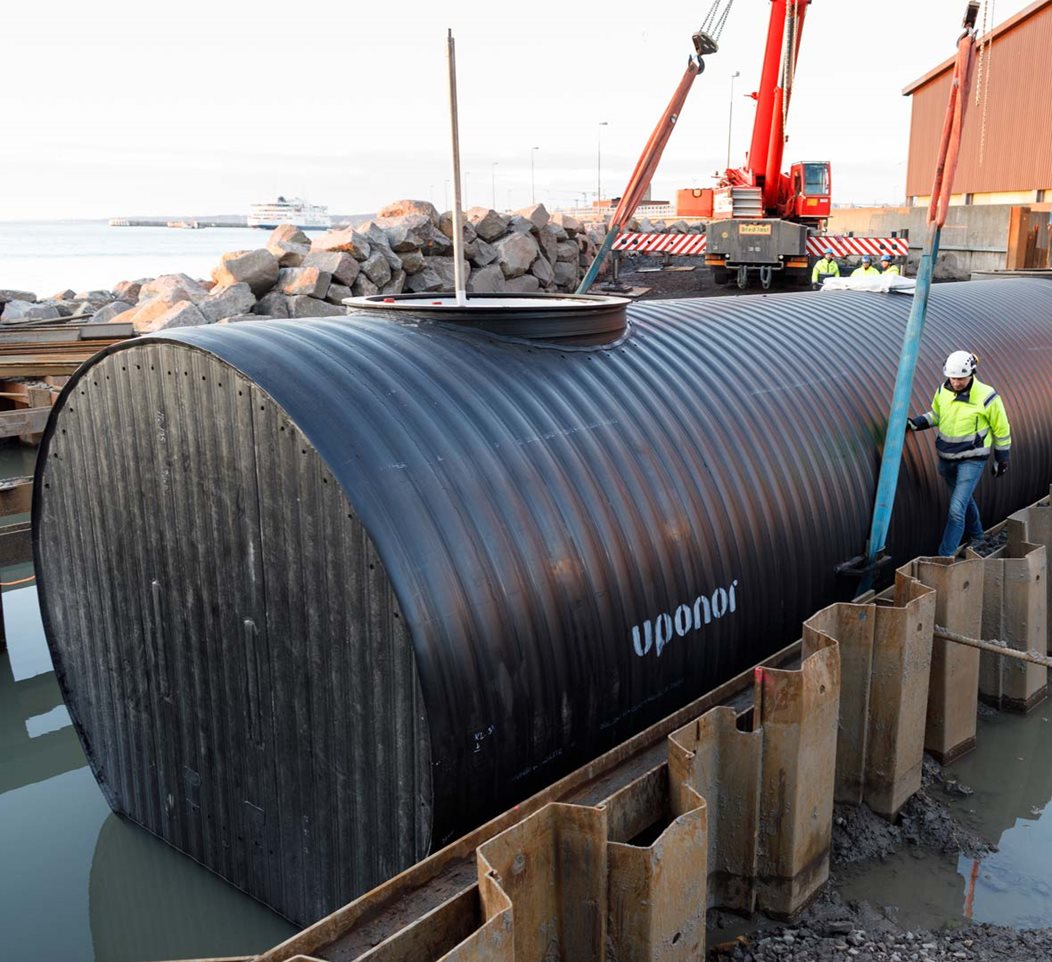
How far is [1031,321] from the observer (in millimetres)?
13430

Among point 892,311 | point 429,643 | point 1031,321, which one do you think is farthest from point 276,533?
point 1031,321

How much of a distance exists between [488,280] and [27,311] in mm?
11908

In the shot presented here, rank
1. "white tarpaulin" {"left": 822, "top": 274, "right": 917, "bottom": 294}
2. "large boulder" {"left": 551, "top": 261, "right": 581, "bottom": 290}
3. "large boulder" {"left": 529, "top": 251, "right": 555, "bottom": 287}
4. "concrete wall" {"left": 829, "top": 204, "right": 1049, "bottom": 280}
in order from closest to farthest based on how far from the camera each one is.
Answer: "white tarpaulin" {"left": 822, "top": 274, "right": 917, "bottom": 294} → "large boulder" {"left": 529, "top": 251, "right": 555, "bottom": 287} → "large boulder" {"left": 551, "top": 261, "right": 581, "bottom": 290} → "concrete wall" {"left": 829, "top": 204, "right": 1049, "bottom": 280}

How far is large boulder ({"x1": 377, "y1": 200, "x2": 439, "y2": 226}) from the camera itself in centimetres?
2678

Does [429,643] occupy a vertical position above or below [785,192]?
below

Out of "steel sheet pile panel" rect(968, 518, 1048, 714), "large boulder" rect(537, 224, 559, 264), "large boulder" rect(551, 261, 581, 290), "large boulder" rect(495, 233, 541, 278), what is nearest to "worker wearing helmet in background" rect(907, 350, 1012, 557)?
"steel sheet pile panel" rect(968, 518, 1048, 714)

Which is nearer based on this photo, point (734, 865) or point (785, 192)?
point (734, 865)

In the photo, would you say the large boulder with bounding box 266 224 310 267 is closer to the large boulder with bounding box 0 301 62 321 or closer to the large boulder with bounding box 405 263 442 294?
the large boulder with bounding box 405 263 442 294

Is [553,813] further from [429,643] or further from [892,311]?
[892,311]

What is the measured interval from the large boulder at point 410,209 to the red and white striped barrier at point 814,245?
5.02 meters

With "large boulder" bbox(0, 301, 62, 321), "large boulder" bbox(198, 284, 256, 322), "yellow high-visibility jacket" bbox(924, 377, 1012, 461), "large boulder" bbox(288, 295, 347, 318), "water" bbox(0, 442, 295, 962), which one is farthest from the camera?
"large boulder" bbox(0, 301, 62, 321)

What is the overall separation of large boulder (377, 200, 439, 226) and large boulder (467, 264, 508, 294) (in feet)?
5.67

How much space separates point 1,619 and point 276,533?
671 cm

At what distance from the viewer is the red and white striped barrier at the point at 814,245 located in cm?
2817
